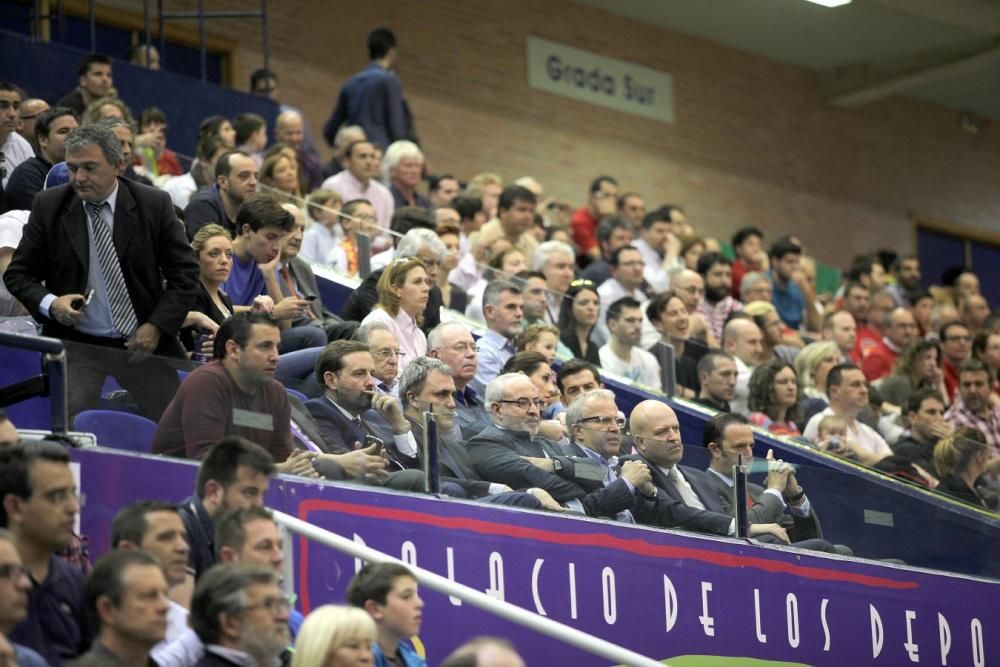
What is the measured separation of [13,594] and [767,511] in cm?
360

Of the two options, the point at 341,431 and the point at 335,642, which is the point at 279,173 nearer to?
the point at 341,431

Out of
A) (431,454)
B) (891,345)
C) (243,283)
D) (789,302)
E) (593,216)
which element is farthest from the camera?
(593,216)

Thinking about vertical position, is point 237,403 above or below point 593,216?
below

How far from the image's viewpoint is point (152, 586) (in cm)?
430

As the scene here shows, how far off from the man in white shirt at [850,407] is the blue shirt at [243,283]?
3.14 meters

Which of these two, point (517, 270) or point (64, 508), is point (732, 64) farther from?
point (64, 508)

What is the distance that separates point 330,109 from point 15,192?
24.8 ft

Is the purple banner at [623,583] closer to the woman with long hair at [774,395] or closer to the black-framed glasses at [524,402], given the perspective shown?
the black-framed glasses at [524,402]

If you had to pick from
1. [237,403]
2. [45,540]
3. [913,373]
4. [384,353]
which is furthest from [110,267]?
[913,373]

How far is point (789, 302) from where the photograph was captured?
12500 mm

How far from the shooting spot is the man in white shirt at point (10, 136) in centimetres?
795

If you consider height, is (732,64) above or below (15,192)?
above

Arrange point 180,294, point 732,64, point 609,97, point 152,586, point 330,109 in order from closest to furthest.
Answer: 1. point 152,586
2. point 180,294
3. point 330,109
4. point 609,97
5. point 732,64

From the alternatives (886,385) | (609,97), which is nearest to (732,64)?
(609,97)
